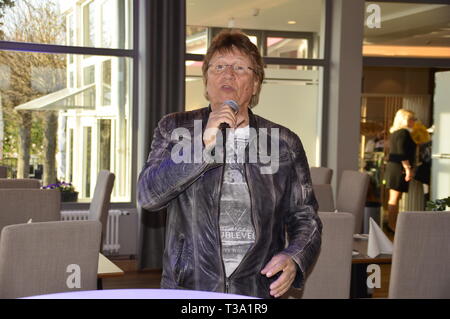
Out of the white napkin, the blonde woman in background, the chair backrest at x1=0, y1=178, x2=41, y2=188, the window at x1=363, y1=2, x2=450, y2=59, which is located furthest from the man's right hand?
the blonde woman in background

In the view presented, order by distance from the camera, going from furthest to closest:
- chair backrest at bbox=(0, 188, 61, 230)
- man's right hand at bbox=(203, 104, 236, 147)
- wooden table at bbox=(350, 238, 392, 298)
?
chair backrest at bbox=(0, 188, 61, 230), wooden table at bbox=(350, 238, 392, 298), man's right hand at bbox=(203, 104, 236, 147)

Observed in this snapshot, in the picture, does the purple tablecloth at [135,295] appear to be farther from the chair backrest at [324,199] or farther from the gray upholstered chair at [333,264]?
the chair backrest at [324,199]

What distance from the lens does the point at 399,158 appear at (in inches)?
319

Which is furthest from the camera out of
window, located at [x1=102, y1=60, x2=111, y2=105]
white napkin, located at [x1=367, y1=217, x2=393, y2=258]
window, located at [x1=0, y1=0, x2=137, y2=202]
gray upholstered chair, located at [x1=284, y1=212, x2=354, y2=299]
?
window, located at [x1=102, y1=60, x2=111, y2=105]

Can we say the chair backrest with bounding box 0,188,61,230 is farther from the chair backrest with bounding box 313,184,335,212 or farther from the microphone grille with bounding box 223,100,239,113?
the microphone grille with bounding box 223,100,239,113

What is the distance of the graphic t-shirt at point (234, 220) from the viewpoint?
5.14 ft

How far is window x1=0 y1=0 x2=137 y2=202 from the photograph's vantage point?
21.2 ft

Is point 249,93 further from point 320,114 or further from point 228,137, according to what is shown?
point 320,114

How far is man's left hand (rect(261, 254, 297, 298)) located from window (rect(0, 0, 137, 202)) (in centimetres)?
537

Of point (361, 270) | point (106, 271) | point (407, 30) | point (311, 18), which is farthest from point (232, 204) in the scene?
point (407, 30)

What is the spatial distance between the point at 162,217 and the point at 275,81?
1.97 meters

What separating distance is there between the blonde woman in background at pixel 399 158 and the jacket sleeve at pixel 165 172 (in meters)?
6.69
